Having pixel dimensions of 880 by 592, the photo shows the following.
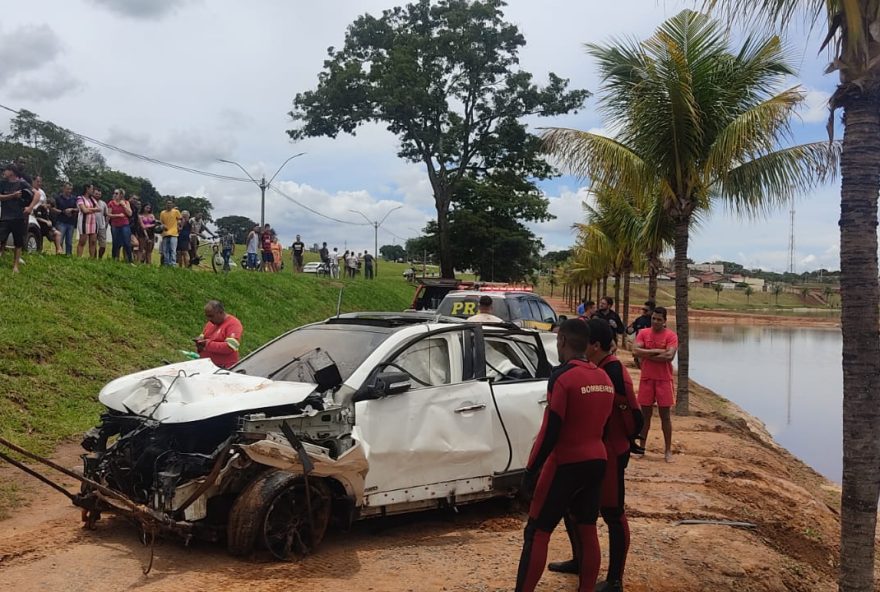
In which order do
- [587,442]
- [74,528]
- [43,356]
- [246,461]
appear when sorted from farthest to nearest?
[43,356]
[74,528]
[246,461]
[587,442]

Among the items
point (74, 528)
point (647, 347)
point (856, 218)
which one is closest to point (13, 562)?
point (74, 528)

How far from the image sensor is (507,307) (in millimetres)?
14273

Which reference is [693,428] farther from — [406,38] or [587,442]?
[406,38]

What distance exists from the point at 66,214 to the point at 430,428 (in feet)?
40.0

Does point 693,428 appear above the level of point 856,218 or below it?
below

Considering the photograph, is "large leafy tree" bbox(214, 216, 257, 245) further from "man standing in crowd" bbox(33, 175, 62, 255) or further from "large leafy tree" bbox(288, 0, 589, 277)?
"man standing in crowd" bbox(33, 175, 62, 255)

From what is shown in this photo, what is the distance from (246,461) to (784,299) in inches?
4968

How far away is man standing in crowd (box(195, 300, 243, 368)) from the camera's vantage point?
805 centimetres

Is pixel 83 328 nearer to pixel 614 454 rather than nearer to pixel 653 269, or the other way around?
pixel 614 454

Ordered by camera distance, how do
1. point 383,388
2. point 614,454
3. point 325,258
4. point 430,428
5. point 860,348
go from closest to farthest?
point 860,348 → point 614,454 → point 383,388 → point 430,428 → point 325,258

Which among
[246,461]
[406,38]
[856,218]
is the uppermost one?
[406,38]

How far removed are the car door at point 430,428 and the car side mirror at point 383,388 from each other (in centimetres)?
5

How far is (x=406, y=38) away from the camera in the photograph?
119 ft

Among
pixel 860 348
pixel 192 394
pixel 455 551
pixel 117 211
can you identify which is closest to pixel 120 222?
pixel 117 211
